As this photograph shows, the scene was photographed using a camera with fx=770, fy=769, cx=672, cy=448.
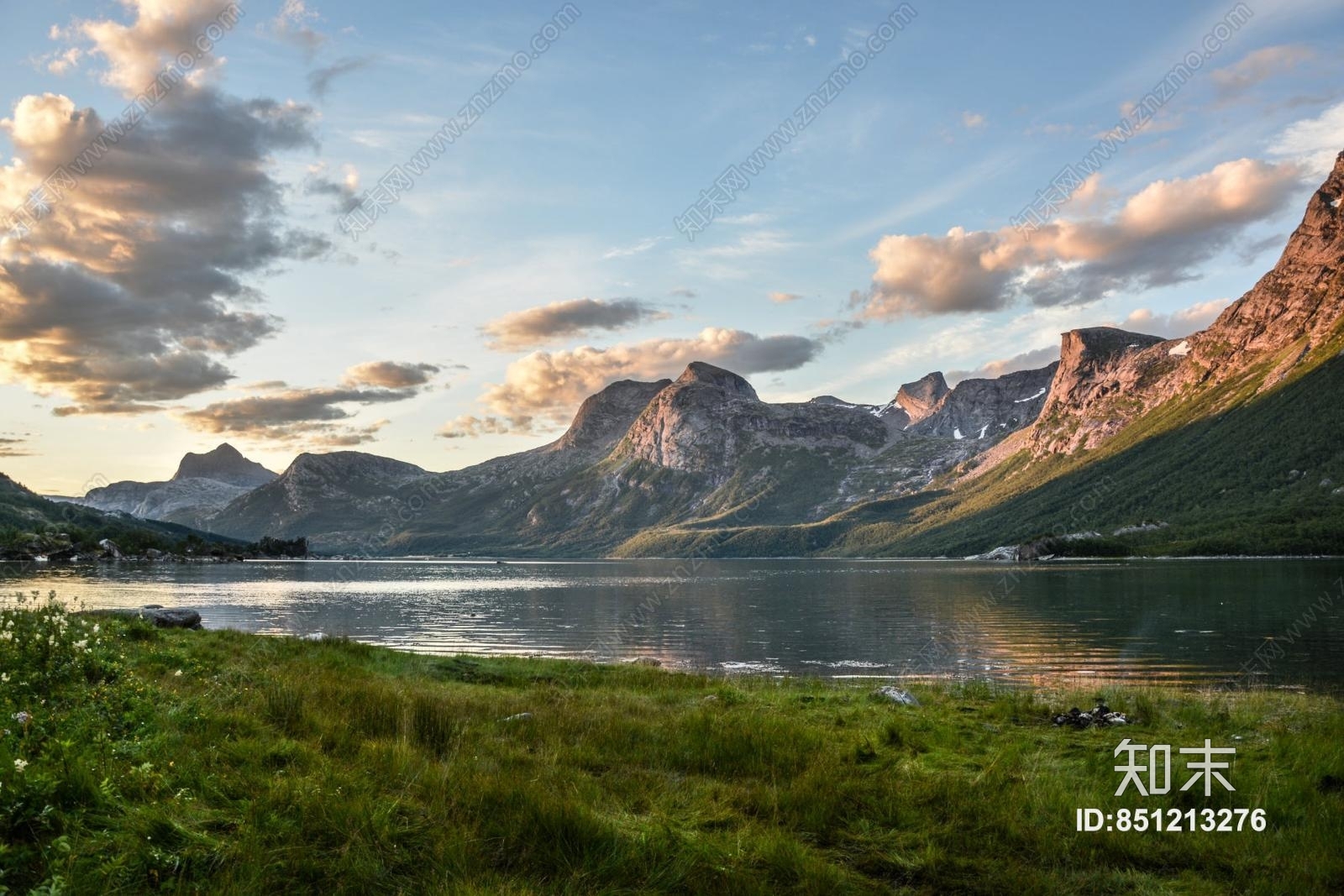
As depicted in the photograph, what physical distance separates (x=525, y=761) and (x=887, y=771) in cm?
635

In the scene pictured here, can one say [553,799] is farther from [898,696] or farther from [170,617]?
[170,617]

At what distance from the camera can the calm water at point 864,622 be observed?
4738 cm

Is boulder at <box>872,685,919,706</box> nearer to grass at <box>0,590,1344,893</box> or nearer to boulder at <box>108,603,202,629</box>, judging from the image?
grass at <box>0,590,1344,893</box>

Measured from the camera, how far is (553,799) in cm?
983

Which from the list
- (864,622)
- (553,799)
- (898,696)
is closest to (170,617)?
(898,696)

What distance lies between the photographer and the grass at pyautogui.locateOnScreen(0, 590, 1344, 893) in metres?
7.87

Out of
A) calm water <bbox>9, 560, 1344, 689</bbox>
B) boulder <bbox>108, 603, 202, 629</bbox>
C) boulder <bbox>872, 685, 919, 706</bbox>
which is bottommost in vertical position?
calm water <bbox>9, 560, 1344, 689</bbox>

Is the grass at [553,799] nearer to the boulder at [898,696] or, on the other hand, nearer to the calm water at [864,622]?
the boulder at [898,696]

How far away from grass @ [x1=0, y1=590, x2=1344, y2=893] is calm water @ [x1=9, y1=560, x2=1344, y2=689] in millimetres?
28938

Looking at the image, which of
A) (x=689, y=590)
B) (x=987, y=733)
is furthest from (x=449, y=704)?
(x=689, y=590)

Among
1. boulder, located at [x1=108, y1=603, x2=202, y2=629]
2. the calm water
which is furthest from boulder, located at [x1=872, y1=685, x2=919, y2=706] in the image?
boulder, located at [x1=108, y1=603, x2=202, y2=629]

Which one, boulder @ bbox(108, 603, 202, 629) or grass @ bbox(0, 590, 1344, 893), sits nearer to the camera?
grass @ bbox(0, 590, 1344, 893)

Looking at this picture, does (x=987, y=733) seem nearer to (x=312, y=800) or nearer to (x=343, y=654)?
(x=312, y=800)

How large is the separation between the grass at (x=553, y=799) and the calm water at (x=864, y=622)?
28.9 m
